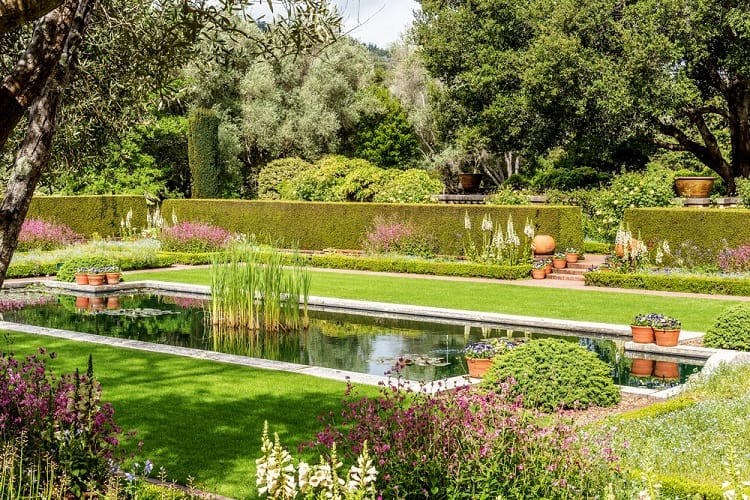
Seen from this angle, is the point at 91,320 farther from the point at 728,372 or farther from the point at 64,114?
the point at 728,372

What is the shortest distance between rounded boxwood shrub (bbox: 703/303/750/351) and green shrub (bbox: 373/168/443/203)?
16023 mm

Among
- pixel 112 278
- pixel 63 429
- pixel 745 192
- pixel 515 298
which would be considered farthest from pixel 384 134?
pixel 63 429

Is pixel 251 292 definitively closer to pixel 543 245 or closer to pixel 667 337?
pixel 667 337

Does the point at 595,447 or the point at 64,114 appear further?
the point at 64,114

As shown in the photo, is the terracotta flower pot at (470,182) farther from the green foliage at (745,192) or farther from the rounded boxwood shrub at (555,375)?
the rounded boxwood shrub at (555,375)

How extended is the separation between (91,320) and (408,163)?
98.6ft

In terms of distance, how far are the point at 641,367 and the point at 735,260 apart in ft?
28.4

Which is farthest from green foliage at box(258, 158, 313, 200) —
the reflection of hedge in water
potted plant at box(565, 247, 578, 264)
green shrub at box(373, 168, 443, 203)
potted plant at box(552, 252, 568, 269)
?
the reflection of hedge in water

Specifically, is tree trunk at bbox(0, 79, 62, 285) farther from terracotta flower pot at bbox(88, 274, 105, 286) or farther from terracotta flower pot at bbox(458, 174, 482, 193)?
terracotta flower pot at bbox(458, 174, 482, 193)

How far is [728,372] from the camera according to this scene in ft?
27.4

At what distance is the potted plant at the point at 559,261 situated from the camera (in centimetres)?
1978

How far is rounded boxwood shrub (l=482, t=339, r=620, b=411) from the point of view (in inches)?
295

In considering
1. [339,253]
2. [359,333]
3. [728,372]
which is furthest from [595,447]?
[339,253]

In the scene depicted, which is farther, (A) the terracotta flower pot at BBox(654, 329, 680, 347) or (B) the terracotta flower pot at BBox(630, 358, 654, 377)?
(A) the terracotta flower pot at BBox(654, 329, 680, 347)
